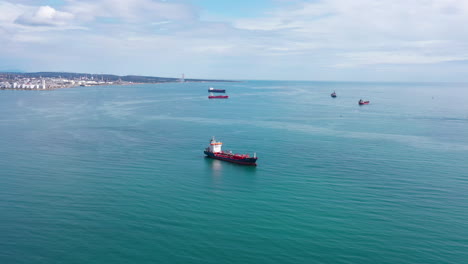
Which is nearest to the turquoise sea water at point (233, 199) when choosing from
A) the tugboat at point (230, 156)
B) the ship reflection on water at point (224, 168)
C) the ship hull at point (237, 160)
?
the ship reflection on water at point (224, 168)

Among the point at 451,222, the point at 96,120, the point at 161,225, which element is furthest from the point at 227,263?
the point at 96,120

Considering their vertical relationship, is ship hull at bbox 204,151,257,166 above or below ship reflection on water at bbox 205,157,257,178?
above

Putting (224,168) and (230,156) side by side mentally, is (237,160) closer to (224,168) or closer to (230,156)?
(230,156)

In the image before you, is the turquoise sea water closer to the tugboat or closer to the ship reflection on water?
the ship reflection on water

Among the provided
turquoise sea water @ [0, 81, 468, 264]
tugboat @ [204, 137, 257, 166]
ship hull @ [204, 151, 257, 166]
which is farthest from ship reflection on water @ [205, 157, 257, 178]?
tugboat @ [204, 137, 257, 166]

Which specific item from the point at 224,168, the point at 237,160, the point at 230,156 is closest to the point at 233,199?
the point at 224,168

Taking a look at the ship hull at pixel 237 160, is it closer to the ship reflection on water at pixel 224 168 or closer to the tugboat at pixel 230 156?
the tugboat at pixel 230 156

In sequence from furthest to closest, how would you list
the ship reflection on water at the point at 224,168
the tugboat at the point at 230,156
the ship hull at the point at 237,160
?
the tugboat at the point at 230,156
the ship hull at the point at 237,160
the ship reflection on water at the point at 224,168

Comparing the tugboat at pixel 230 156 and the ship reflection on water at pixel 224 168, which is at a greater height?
the tugboat at pixel 230 156
